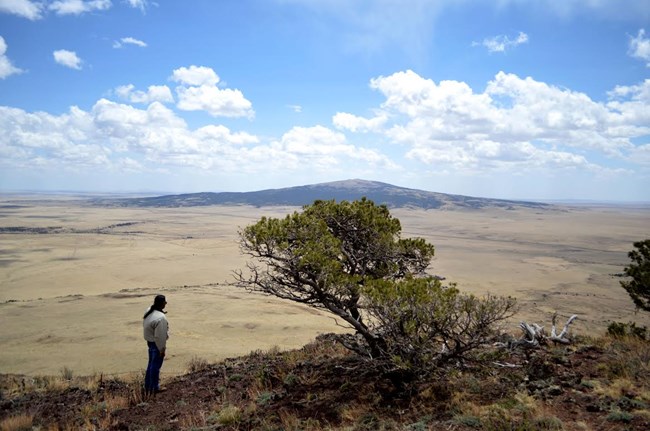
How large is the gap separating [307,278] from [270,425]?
2.55 meters

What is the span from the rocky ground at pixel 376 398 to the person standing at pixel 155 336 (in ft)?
1.50

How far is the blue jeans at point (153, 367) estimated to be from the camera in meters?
8.12

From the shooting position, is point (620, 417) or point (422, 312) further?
point (422, 312)

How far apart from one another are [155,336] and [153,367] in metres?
0.78

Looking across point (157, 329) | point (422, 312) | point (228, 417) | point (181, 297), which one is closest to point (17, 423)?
point (157, 329)

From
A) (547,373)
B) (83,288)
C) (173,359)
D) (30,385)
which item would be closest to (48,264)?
(83,288)

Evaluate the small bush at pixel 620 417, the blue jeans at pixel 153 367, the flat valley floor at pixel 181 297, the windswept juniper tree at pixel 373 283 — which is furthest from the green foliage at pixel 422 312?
the blue jeans at pixel 153 367

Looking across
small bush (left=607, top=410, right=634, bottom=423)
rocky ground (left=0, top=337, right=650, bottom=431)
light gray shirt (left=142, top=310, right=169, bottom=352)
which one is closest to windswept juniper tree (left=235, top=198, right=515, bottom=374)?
rocky ground (left=0, top=337, right=650, bottom=431)

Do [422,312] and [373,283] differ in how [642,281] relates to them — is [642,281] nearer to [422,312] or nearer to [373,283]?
[422,312]

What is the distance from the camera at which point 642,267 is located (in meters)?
11.7

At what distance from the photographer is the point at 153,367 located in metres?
8.27

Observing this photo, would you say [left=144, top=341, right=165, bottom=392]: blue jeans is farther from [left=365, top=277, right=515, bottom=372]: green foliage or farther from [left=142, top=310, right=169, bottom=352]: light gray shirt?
[left=365, top=277, right=515, bottom=372]: green foliage

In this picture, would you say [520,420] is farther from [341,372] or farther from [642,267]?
[642,267]

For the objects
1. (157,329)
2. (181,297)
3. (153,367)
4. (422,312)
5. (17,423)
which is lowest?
→ (181,297)
